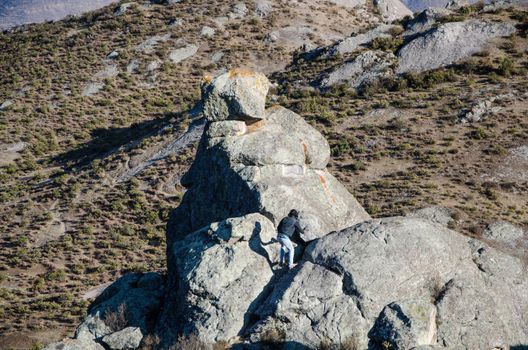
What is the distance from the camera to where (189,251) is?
1728 centimetres

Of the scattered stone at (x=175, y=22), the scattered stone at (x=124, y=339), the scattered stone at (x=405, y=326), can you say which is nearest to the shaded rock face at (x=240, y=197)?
the scattered stone at (x=124, y=339)

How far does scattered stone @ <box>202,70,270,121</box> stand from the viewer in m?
22.5

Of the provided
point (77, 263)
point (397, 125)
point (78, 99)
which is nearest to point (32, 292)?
point (77, 263)

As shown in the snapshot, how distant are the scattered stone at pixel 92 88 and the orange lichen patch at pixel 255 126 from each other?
46902 millimetres

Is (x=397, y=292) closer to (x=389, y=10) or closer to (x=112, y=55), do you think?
(x=112, y=55)

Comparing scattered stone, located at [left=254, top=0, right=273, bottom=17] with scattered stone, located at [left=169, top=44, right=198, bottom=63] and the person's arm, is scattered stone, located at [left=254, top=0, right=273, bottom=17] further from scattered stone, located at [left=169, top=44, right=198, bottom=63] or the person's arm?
the person's arm

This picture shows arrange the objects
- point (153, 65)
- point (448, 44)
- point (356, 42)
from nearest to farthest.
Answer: point (448, 44) < point (356, 42) < point (153, 65)

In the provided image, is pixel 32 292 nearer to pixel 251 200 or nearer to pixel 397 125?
pixel 251 200

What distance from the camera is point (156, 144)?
49.1m

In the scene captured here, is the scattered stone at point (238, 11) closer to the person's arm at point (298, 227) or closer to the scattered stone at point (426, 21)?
the scattered stone at point (426, 21)

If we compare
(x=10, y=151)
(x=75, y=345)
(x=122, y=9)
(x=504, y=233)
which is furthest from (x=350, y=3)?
(x=75, y=345)

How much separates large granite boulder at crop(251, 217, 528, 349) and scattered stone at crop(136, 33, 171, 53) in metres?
61.2

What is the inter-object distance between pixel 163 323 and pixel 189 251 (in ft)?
8.39

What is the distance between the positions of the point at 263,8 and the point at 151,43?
60.6 feet
